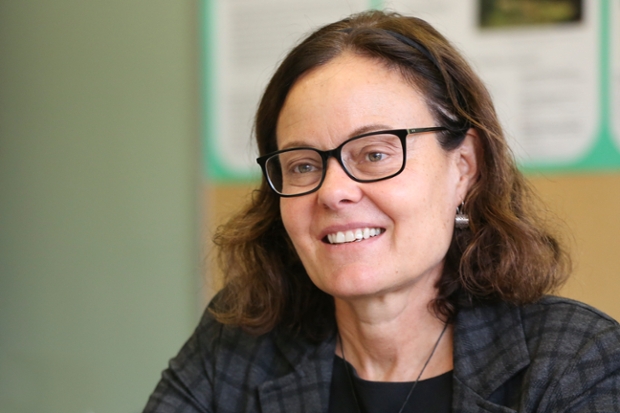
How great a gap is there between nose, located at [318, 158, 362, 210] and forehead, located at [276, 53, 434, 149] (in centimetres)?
5

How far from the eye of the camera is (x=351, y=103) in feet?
4.04

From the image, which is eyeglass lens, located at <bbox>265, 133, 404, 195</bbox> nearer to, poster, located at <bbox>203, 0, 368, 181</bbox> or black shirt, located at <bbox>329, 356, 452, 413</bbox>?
black shirt, located at <bbox>329, 356, 452, 413</bbox>

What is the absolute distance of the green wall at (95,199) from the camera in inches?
93.7

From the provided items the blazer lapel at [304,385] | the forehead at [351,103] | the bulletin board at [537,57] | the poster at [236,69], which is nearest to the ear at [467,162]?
the forehead at [351,103]

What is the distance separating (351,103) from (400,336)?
0.47 metres

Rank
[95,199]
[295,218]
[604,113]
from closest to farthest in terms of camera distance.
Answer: [295,218] → [604,113] → [95,199]

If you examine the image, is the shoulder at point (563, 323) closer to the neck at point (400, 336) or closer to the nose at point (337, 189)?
the neck at point (400, 336)

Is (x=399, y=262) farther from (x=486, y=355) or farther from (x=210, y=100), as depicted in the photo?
(x=210, y=100)

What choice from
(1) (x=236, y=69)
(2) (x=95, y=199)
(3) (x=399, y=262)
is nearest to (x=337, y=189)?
(3) (x=399, y=262)

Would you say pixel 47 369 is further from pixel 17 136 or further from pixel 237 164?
pixel 237 164

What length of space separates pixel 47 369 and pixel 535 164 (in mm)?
1885

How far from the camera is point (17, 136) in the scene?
8.46ft

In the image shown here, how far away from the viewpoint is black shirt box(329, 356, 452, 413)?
1.28 m

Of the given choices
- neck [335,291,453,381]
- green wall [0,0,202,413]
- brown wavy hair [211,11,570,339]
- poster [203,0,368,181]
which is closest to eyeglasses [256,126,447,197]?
brown wavy hair [211,11,570,339]
